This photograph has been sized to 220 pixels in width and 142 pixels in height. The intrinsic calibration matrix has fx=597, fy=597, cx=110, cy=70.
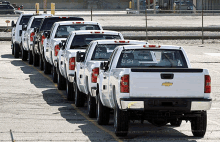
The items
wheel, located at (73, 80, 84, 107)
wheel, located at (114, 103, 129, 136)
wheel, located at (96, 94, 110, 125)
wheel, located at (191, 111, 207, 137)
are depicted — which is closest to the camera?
wheel, located at (114, 103, 129, 136)

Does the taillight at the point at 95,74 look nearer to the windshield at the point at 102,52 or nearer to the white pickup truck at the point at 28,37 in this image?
the windshield at the point at 102,52

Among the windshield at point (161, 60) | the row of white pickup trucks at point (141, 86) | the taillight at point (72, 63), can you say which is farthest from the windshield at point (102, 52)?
the windshield at point (161, 60)

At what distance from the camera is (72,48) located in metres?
16.5

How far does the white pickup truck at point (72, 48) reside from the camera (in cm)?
1545

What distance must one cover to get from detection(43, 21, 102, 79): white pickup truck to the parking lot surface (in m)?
0.79

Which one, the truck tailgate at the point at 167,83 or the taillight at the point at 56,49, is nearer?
the truck tailgate at the point at 167,83

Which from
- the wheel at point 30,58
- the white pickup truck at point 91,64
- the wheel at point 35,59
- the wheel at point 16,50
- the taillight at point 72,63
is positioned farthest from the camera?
the wheel at point 16,50

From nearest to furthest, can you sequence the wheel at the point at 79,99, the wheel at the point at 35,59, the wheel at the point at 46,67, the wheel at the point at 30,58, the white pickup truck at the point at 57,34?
the wheel at the point at 79,99
the white pickup truck at the point at 57,34
the wheel at the point at 46,67
the wheel at the point at 35,59
the wheel at the point at 30,58

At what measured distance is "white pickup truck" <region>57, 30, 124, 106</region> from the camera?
15.5m

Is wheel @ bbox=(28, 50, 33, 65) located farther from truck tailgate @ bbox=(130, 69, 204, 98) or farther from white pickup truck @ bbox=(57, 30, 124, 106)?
truck tailgate @ bbox=(130, 69, 204, 98)

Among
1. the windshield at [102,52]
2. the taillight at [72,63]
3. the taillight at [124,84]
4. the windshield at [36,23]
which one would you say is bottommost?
the taillight at [72,63]

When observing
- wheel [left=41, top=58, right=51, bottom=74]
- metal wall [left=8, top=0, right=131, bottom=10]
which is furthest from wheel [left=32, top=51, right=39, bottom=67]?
metal wall [left=8, top=0, right=131, bottom=10]

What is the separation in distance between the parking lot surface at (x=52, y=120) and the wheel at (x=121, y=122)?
127mm

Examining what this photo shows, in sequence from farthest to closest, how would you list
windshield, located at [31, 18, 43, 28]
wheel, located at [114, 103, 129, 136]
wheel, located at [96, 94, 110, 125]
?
windshield, located at [31, 18, 43, 28] → wheel, located at [96, 94, 110, 125] → wheel, located at [114, 103, 129, 136]
